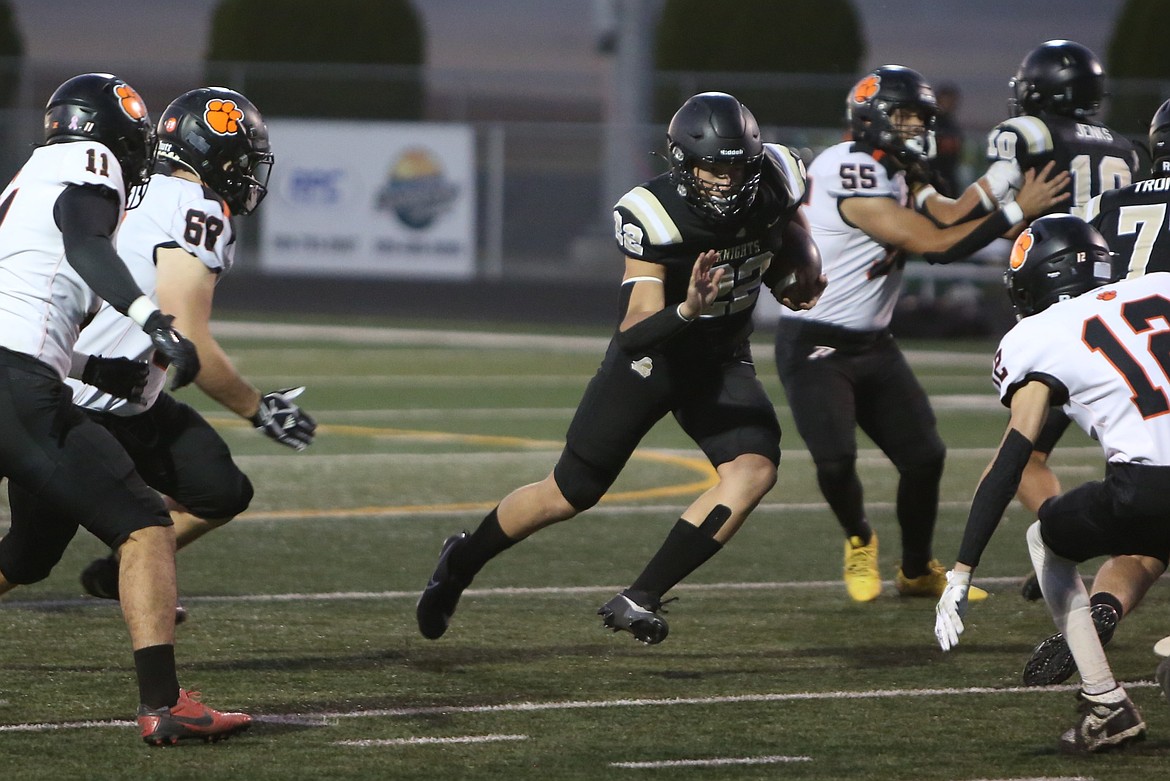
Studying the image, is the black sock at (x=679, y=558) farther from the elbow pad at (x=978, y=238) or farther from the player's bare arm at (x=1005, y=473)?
the elbow pad at (x=978, y=238)

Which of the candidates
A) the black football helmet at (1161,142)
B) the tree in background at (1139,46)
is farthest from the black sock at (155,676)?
the tree in background at (1139,46)

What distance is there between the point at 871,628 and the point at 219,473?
2.17 m

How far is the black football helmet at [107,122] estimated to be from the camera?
466 centimetres

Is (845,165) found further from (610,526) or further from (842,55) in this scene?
(842,55)

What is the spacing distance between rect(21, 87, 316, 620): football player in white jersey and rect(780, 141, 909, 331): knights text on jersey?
2.13 meters

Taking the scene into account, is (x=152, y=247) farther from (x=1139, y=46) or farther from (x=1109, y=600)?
(x=1139, y=46)

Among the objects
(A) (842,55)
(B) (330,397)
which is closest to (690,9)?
(A) (842,55)

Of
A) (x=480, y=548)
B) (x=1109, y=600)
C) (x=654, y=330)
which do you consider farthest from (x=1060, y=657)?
(x=480, y=548)

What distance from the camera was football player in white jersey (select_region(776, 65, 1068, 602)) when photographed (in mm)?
6586

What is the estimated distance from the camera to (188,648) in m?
5.77

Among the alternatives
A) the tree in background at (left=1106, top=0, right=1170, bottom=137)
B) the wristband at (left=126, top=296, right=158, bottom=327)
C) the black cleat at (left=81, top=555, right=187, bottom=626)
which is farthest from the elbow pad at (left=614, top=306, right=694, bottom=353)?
the tree in background at (left=1106, top=0, right=1170, bottom=137)

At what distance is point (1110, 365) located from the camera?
14.8 feet

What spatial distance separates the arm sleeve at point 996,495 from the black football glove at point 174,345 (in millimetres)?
1824

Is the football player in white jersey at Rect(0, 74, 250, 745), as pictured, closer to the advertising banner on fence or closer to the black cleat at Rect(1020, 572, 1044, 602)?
the black cleat at Rect(1020, 572, 1044, 602)
